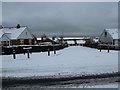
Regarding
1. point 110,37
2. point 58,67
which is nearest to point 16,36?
point 110,37

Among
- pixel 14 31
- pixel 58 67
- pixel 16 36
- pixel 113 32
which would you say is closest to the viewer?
pixel 58 67

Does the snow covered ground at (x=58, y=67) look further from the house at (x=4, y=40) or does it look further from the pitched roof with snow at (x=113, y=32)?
the pitched roof with snow at (x=113, y=32)

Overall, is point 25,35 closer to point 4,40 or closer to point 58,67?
point 4,40

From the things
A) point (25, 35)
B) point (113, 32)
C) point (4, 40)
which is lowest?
point (4, 40)

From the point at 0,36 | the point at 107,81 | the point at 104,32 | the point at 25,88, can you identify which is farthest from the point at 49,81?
the point at 104,32

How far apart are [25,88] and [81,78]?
111 inches

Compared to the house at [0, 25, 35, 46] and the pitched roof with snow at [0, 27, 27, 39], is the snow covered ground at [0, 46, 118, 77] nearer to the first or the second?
the house at [0, 25, 35, 46]

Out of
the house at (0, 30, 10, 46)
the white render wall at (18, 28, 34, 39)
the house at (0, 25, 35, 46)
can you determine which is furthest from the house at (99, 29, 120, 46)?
the house at (0, 30, 10, 46)

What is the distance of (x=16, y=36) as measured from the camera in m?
41.4

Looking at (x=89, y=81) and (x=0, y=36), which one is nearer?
(x=89, y=81)

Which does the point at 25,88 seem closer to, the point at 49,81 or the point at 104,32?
the point at 49,81

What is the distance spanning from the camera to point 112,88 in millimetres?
5391

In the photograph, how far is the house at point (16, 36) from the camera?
Answer: 38356 millimetres

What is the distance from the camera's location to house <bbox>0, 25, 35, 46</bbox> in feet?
126
